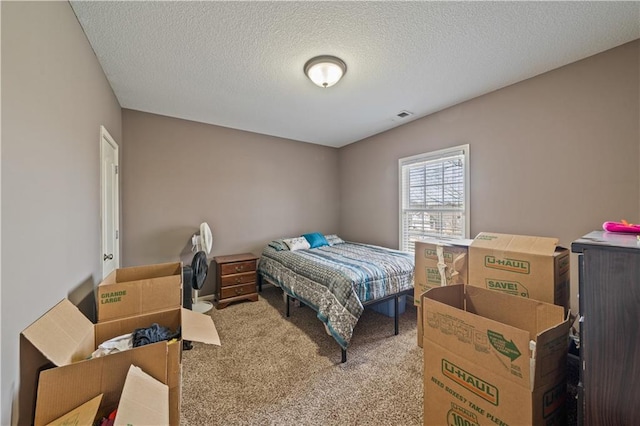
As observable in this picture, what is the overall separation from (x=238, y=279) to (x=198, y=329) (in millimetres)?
2118

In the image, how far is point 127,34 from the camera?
1794mm

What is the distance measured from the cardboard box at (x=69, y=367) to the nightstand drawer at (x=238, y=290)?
6.90 feet

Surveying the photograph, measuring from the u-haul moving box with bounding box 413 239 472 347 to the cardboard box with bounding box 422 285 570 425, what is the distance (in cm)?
28

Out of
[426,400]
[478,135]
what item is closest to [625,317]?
[426,400]

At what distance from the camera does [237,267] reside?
3.49m

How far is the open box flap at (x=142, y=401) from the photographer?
2.84ft

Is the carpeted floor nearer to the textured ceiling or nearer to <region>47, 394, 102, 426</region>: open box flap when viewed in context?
<region>47, 394, 102, 426</region>: open box flap

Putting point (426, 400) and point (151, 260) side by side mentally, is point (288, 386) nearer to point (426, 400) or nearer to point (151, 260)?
point (426, 400)

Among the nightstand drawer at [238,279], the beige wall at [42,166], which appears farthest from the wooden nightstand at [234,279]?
the beige wall at [42,166]

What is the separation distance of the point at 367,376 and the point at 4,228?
2266 millimetres

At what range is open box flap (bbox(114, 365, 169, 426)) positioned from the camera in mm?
865

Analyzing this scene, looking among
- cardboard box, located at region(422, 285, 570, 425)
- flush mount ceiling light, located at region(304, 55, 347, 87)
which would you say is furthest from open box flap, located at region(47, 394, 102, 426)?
flush mount ceiling light, located at region(304, 55, 347, 87)

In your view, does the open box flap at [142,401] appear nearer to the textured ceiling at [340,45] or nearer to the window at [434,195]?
the textured ceiling at [340,45]

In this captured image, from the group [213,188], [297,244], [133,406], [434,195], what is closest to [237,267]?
[297,244]
